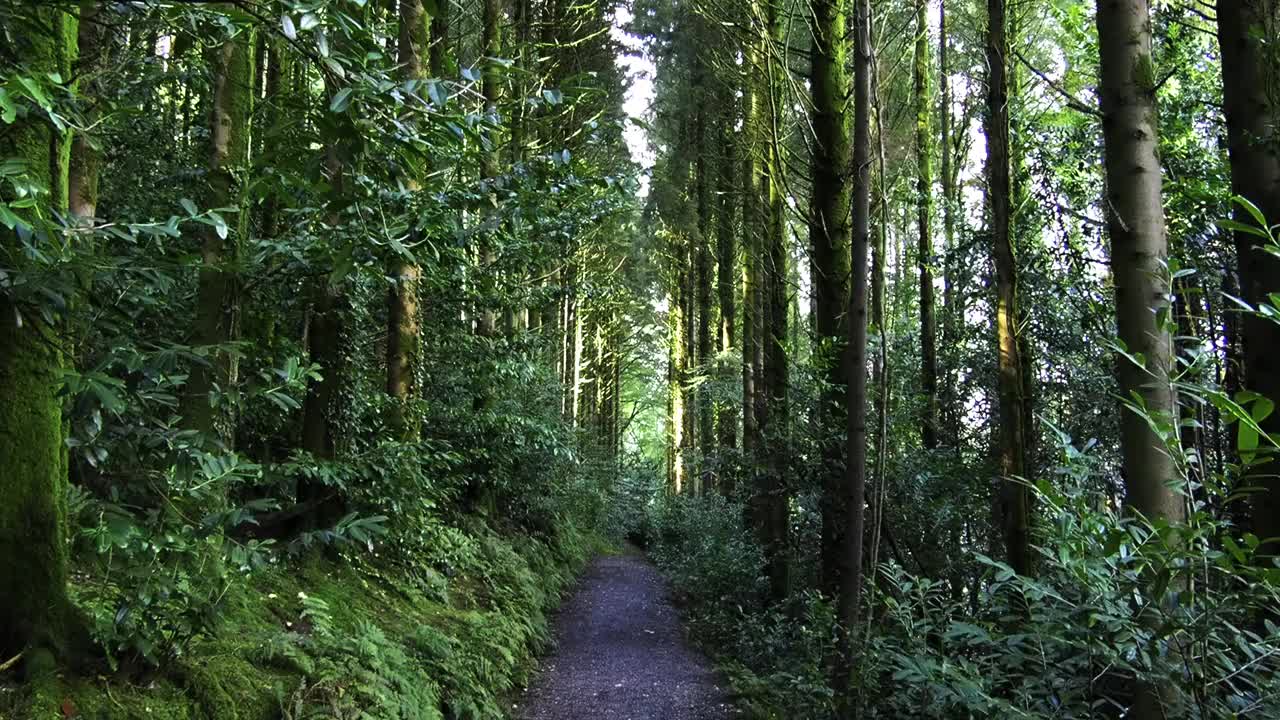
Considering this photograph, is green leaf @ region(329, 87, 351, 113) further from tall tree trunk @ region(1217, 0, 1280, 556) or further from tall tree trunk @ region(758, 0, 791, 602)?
tall tree trunk @ region(758, 0, 791, 602)

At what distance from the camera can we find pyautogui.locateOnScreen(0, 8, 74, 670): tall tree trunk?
266 cm

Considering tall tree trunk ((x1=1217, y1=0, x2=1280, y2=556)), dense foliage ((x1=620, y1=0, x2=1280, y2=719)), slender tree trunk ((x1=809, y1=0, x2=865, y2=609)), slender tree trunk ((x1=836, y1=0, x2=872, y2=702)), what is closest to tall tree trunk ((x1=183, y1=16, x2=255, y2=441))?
slender tree trunk ((x1=836, y1=0, x2=872, y2=702))

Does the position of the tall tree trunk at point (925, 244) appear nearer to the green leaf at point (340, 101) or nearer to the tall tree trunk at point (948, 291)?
the tall tree trunk at point (948, 291)

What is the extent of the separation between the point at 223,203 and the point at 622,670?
6487 mm

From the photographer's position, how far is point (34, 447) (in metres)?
2.75

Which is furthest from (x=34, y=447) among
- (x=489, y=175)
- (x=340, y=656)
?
(x=489, y=175)

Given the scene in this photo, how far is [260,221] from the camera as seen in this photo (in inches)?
289

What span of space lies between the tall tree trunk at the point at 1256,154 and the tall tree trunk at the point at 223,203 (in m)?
5.26

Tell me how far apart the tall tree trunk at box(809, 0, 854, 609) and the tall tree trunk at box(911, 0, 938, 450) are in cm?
234

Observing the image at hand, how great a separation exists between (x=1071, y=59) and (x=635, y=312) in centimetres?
1952

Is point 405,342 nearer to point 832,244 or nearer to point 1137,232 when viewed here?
point 832,244

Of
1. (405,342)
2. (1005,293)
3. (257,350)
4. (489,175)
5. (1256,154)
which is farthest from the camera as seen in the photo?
(405,342)

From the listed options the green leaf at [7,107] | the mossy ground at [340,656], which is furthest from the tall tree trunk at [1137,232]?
the mossy ground at [340,656]

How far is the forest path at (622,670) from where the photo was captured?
6910mm
